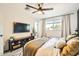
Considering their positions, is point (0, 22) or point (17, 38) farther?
point (17, 38)

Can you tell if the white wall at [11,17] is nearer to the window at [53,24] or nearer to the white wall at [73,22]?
the window at [53,24]

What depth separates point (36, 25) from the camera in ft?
5.01

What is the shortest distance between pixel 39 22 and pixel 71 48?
59cm

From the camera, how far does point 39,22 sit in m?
1.54

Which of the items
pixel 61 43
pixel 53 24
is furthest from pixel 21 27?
pixel 61 43

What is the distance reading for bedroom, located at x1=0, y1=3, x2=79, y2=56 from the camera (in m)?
1.42

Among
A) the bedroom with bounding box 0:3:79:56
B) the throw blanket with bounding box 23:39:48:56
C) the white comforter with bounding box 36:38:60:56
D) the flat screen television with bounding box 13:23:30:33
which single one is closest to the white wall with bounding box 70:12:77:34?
the bedroom with bounding box 0:3:79:56

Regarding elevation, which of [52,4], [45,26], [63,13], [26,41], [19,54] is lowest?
[19,54]

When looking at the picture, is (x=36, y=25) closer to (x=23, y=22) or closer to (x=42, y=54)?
(x=23, y=22)

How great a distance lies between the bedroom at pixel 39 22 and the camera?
55.9 inches

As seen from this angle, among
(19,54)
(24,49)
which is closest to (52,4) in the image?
(24,49)

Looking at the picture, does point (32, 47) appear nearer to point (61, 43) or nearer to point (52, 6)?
point (61, 43)

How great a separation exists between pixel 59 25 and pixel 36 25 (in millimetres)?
344

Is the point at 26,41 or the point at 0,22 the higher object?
the point at 0,22
